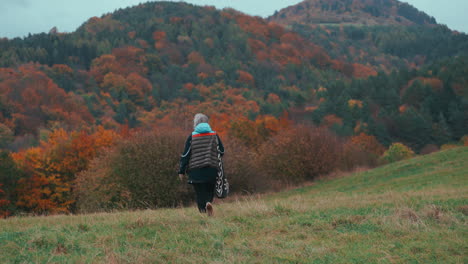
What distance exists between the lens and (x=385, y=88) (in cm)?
10894

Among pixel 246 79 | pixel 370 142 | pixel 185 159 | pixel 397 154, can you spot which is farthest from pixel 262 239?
pixel 246 79

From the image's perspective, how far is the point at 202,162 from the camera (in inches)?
352

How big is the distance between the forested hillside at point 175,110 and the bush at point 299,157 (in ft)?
0.44

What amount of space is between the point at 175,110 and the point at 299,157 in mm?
76151

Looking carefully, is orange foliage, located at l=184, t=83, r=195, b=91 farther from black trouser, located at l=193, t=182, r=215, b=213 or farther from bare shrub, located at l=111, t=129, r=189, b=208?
black trouser, located at l=193, t=182, r=215, b=213

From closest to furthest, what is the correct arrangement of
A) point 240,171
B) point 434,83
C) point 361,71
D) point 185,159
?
point 185,159
point 240,171
point 434,83
point 361,71

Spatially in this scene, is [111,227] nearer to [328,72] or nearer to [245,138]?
[245,138]

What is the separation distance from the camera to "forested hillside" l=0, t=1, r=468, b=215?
34.0 m

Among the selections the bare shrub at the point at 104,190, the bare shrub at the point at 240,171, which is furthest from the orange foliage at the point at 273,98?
the bare shrub at the point at 104,190

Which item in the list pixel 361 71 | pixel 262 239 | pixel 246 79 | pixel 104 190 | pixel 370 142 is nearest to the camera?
pixel 262 239

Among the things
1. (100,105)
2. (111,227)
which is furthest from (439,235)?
(100,105)

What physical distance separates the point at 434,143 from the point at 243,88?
86606 millimetres

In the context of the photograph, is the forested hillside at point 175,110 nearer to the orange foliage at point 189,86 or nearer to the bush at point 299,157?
the bush at point 299,157

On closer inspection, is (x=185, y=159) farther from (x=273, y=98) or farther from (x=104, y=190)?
(x=273, y=98)
